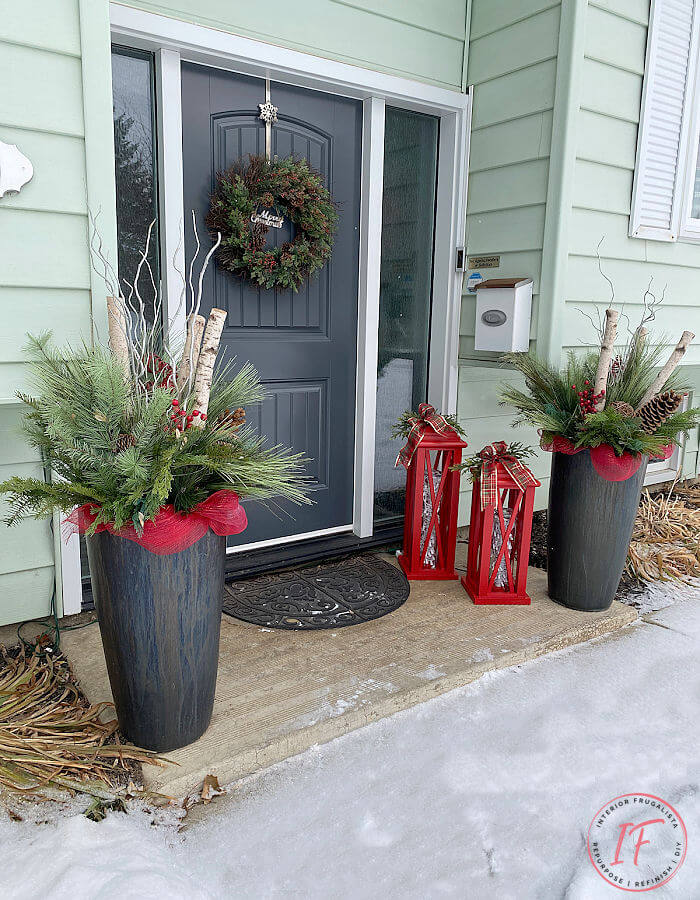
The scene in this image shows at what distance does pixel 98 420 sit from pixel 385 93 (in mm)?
2128

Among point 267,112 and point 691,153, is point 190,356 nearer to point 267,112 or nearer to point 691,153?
point 267,112

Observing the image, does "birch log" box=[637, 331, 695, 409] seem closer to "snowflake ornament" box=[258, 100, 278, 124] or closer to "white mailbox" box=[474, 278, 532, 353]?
"white mailbox" box=[474, 278, 532, 353]

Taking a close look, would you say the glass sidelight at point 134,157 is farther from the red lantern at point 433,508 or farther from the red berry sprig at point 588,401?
the red berry sprig at point 588,401

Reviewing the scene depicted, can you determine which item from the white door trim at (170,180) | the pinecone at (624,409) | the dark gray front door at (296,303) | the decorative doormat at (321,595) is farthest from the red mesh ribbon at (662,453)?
the white door trim at (170,180)

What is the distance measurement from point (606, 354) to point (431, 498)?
91 centimetres

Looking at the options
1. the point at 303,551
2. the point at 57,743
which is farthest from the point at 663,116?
the point at 57,743

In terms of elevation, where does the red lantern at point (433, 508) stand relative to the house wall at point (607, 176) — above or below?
below

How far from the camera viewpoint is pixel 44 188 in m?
1.97

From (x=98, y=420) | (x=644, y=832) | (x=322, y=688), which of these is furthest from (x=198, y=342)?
(x=644, y=832)

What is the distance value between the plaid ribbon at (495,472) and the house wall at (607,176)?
726mm

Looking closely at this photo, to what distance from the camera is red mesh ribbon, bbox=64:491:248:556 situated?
63.9 inches

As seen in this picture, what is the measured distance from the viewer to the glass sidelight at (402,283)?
3.20m

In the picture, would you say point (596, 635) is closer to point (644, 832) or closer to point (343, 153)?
point (644, 832)

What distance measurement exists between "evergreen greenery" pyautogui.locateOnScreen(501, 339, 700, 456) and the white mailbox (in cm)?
26
